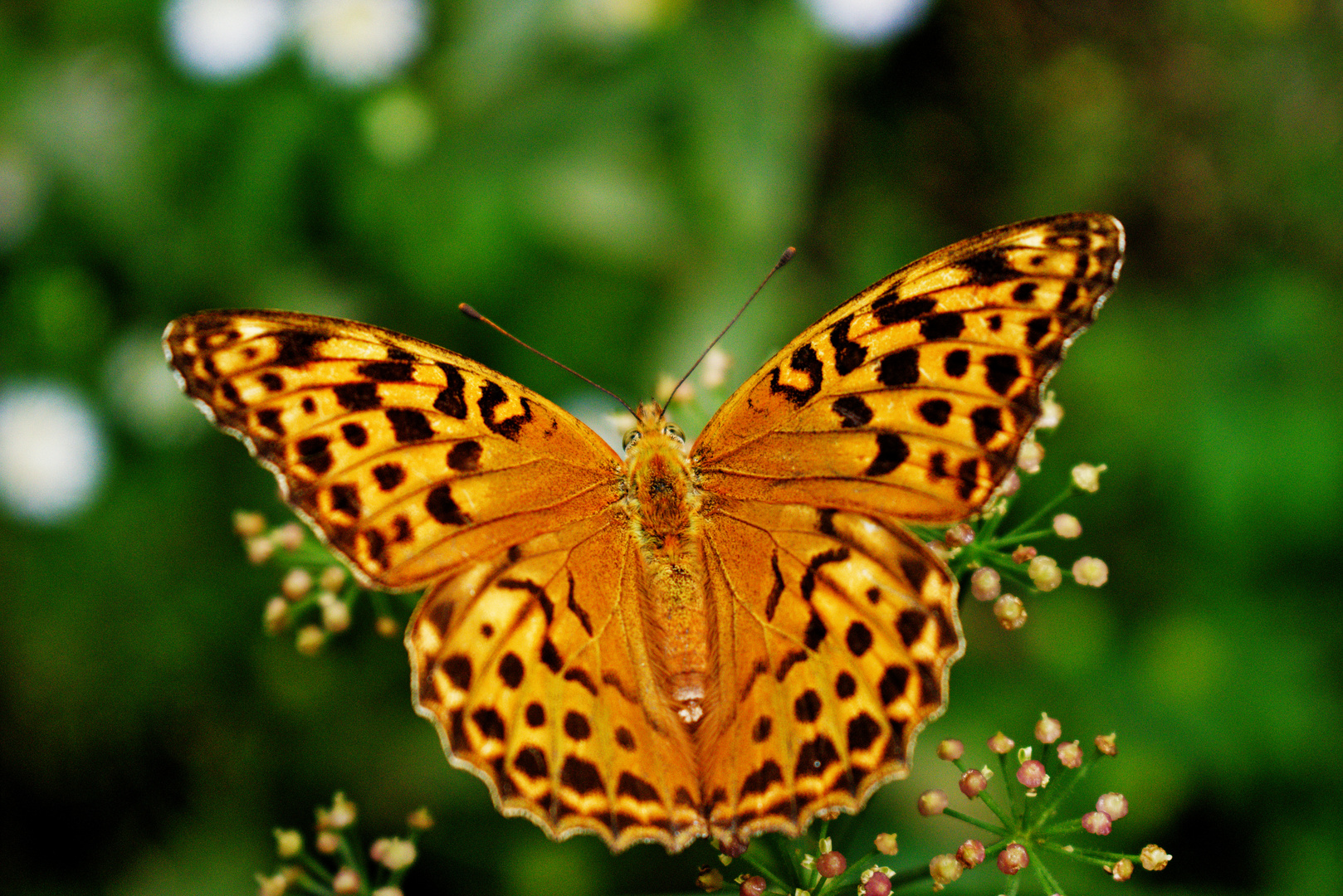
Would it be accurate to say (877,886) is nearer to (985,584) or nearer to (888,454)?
(985,584)

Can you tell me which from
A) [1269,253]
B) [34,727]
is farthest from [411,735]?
[1269,253]

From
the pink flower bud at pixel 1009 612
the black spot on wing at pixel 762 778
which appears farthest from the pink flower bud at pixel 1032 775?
the black spot on wing at pixel 762 778

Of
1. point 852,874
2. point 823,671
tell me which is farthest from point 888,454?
point 852,874

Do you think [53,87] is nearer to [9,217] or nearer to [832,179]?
[9,217]

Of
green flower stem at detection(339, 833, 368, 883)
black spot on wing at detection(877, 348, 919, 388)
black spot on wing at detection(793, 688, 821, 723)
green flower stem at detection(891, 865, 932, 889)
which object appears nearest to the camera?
black spot on wing at detection(793, 688, 821, 723)

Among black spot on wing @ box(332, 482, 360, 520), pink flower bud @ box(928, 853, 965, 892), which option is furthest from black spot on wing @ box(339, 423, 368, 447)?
pink flower bud @ box(928, 853, 965, 892)

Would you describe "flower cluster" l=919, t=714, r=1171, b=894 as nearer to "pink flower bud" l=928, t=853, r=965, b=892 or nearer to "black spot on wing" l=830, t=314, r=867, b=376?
"pink flower bud" l=928, t=853, r=965, b=892
